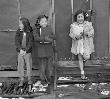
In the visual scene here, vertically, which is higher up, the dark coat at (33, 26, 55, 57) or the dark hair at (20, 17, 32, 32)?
the dark hair at (20, 17, 32, 32)

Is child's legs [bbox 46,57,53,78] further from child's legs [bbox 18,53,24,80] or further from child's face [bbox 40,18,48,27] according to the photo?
child's face [bbox 40,18,48,27]

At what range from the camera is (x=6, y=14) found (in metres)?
9.43

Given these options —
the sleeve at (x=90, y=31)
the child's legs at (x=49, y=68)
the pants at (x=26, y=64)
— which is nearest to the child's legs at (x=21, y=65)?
the pants at (x=26, y=64)

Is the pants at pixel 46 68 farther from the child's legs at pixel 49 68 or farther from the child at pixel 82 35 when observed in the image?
the child at pixel 82 35

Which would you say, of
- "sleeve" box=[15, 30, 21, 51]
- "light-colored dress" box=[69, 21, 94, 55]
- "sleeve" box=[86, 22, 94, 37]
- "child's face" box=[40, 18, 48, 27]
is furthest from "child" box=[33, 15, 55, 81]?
"sleeve" box=[86, 22, 94, 37]

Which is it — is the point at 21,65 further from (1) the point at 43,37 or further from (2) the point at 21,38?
(1) the point at 43,37

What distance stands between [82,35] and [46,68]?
148 centimetres

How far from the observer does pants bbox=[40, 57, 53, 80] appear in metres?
9.19

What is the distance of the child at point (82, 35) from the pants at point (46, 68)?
2.70ft

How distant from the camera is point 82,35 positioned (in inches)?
356

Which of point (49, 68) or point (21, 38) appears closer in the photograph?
point (21, 38)

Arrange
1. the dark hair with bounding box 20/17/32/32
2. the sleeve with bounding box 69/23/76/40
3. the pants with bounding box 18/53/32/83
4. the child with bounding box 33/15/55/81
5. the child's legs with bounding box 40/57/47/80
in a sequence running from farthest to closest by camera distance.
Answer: the child's legs with bounding box 40/57/47/80
the sleeve with bounding box 69/23/76/40
the pants with bounding box 18/53/32/83
the child with bounding box 33/15/55/81
the dark hair with bounding box 20/17/32/32

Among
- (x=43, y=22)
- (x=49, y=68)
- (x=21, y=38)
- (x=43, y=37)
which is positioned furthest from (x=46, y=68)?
(x=43, y=22)

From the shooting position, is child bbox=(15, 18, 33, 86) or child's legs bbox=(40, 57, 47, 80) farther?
child's legs bbox=(40, 57, 47, 80)
